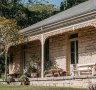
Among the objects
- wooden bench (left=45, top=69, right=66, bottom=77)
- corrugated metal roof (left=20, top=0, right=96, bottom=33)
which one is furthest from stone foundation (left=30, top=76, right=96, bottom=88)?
corrugated metal roof (left=20, top=0, right=96, bottom=33)

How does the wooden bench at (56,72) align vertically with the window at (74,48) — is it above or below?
below

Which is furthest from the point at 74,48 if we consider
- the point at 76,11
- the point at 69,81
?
the point at 69,81

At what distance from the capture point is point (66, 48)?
83.8 feet

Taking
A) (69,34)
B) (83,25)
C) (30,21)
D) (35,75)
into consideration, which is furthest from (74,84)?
(30,21)

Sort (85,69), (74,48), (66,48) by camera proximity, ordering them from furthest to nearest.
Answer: (66,48)
(74,48)
(85,69)

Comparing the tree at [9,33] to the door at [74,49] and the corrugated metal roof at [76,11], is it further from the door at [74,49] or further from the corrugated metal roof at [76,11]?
the door at [74,49]

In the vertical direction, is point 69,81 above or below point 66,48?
below

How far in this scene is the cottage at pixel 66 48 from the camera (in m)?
21.1

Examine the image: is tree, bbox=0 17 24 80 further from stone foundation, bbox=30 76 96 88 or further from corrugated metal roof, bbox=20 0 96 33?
stone foundation, bbox=30 76 96 88

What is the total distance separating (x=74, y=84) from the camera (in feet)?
64.8

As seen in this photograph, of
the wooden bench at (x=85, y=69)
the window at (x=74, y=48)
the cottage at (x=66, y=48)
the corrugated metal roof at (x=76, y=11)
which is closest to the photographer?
the cottage at (x=66, y=48)

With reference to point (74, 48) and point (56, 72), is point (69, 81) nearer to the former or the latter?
point (56, 72)

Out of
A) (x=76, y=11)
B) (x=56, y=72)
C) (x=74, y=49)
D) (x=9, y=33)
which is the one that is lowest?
(x=56, y=72)

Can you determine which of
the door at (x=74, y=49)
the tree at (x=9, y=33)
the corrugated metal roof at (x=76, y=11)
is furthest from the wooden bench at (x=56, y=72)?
the tree at (x=9, y=33)
